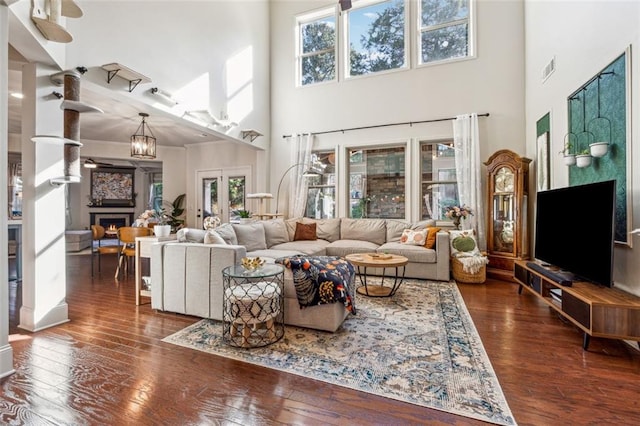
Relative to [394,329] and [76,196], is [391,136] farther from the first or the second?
[76,196]

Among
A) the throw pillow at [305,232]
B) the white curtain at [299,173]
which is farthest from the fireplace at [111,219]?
the throw pillow at [305,232]

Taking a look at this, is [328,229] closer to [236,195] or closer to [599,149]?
[236,195]

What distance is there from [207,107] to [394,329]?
4.12 m

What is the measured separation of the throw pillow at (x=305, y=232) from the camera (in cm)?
530

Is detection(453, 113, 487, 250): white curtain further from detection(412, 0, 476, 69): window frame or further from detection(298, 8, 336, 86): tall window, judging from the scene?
detection(298, 8, 336, 86): tall window

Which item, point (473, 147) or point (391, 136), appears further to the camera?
point (391, 136)

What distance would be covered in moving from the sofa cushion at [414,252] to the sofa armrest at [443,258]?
0.07 meters

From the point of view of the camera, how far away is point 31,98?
8.88 feet

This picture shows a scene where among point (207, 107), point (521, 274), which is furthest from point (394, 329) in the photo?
point (207, 107)

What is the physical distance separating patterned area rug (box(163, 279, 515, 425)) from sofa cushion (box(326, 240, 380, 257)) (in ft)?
5.20

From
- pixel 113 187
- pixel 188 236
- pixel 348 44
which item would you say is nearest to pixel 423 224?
pixel 188 236

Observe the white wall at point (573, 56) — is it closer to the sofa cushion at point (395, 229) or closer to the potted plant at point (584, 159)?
the potted plant at point (584, 159)

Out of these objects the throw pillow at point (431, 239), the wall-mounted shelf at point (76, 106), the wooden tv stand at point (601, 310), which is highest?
the wall-mounted shelf at point (76, 106)

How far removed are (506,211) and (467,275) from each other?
1201 mm
